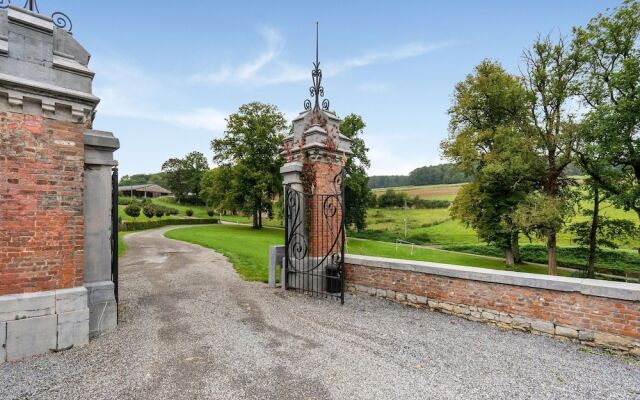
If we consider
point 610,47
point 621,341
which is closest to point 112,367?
point 621,341

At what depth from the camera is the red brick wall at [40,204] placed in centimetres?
423

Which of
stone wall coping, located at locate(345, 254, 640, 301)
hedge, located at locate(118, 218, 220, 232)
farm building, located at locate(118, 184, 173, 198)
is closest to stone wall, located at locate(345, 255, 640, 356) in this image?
stone wall coping, located at locate(345, 254, 640, 301)

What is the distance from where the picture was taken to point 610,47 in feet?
48.3

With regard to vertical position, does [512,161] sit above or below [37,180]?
above

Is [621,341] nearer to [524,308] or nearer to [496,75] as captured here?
[524,308]

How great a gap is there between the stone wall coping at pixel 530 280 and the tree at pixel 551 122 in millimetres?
11400

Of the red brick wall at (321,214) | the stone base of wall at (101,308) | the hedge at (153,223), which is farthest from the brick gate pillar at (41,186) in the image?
the hedge at (153,223)

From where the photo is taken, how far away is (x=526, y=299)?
16.9 feet

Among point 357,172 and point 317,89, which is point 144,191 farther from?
point 317,89

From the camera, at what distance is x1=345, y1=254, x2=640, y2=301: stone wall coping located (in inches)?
174

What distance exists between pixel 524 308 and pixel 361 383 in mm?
3227

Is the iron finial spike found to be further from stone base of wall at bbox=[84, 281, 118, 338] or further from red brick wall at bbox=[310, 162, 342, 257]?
stone base of wall at bbox=[84, 281, 118, 338]

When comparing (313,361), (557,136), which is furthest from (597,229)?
(313,361)

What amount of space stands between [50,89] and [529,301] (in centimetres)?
763
